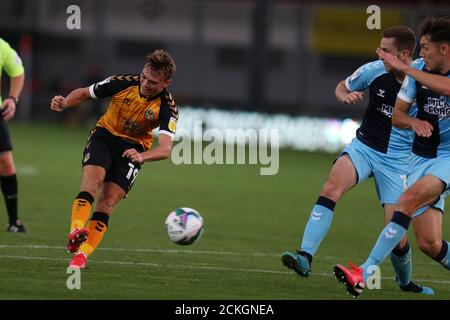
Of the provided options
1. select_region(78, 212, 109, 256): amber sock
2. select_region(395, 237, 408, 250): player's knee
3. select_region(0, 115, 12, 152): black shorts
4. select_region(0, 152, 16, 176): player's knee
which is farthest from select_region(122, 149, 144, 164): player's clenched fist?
select_region(0, 152, 16, 176): player's knee

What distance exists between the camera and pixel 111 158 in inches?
407

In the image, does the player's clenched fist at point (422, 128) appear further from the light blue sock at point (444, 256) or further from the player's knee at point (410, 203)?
the light blue sock at point (444, 256)

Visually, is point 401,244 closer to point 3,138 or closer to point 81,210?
point 81,210

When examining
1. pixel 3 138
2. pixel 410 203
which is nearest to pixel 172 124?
pixel 410 203

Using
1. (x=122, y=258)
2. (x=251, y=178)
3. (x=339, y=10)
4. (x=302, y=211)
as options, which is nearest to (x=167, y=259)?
(x=122, y=258)

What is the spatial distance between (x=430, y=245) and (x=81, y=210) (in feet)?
10.2

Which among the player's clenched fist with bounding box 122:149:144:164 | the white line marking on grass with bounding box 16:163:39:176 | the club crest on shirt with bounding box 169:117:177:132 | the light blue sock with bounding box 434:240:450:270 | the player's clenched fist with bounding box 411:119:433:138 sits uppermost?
the player's clenched fist with bounding box 411:119:433:138

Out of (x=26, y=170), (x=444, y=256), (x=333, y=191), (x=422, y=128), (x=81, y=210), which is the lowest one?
(x=26, y=170)

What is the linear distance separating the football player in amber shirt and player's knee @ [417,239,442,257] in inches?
94.9

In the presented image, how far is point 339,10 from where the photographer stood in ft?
125

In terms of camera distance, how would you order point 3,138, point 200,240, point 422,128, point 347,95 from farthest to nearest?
1. point 200,240
2. point 3,138
3. point 347,95
4. point 422,128

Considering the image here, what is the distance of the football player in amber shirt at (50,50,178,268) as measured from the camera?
32.8ft

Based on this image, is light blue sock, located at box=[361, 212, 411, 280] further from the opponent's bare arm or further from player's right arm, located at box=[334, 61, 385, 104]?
player's right arm, located at box=[334, 61, 385, 104]

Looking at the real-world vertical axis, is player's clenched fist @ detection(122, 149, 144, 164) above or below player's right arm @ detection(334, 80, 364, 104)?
below
